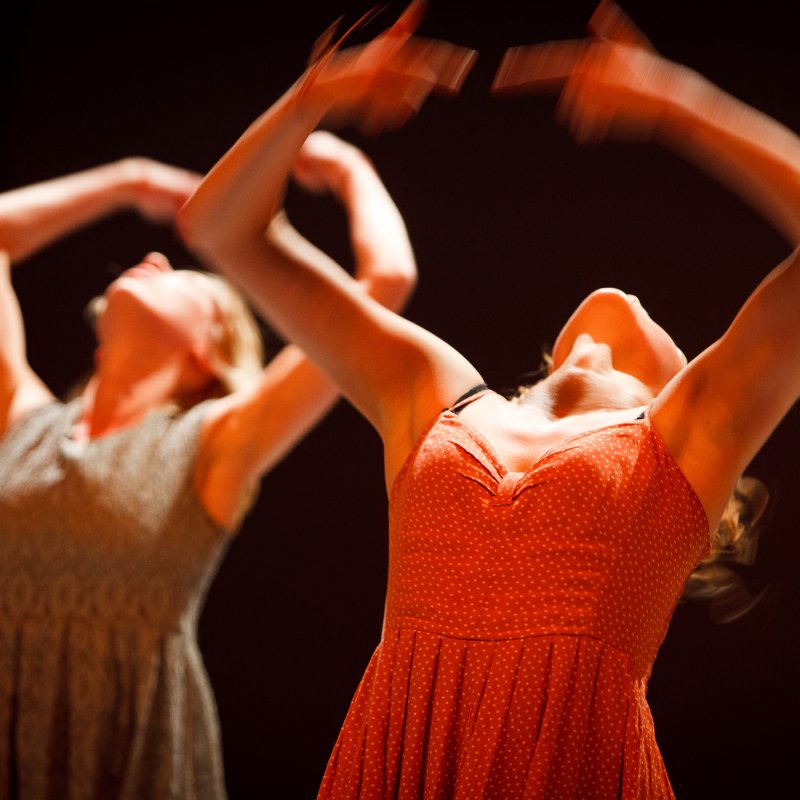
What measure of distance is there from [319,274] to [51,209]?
84cm

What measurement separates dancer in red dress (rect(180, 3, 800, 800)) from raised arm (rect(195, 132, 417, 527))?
35 cm

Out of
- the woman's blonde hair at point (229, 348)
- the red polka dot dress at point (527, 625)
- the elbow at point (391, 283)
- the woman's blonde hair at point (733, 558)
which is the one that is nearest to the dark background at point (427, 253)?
the woman's blonde hair at point (733, 558)

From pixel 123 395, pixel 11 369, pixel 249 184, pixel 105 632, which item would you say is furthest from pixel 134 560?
pixel 249 184

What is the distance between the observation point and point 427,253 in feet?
6.37

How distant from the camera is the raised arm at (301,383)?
1573 mm

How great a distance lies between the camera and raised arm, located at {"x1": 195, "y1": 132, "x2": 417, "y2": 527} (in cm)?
157

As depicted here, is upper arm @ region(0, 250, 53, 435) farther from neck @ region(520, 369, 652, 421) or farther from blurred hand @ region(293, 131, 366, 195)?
neck @ region(520, 369, 652, 421)

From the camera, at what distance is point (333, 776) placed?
3.74ft

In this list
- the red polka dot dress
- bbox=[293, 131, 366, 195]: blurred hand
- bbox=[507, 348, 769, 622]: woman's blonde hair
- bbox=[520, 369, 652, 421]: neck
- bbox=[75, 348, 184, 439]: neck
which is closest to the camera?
the red polka dot dress

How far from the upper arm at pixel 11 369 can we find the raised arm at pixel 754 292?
42.9 inches

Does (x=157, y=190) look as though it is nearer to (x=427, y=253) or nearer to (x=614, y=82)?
(x=427, y=253)

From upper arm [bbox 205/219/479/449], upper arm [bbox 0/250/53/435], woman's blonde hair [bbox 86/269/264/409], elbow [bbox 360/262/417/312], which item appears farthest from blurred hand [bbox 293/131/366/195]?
upper arm [bbox 0/250/53/435]

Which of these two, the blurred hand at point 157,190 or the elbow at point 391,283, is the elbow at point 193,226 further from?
the blurred hand at point 157,190

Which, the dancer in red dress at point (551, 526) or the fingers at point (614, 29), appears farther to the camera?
the fingers at point (614, 29)
